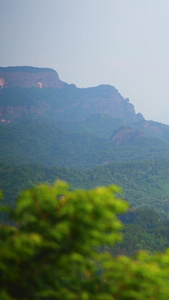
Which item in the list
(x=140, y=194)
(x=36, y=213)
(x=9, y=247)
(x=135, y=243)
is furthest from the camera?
(x=140, y=194)

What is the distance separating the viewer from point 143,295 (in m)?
10.0

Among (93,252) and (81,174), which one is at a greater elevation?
(81,174)

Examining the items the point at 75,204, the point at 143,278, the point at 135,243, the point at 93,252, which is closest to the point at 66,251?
the point at 93,252

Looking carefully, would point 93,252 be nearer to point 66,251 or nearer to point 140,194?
point 66,251

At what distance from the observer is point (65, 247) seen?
32.6 feet

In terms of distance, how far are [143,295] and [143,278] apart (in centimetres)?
45

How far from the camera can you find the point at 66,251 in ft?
32.9

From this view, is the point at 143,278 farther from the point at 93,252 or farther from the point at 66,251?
the point at 66,251

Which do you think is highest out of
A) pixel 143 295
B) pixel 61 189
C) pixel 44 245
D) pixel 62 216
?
pixel 61 189

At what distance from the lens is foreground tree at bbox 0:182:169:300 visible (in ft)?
31.2

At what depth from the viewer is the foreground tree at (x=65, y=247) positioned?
31.2ft

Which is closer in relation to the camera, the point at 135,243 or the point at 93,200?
the point at 93,200

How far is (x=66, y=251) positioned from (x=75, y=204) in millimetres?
1335

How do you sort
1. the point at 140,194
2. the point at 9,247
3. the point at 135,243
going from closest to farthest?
the point at 9,247
the point at 135,243
the point at 140,194
